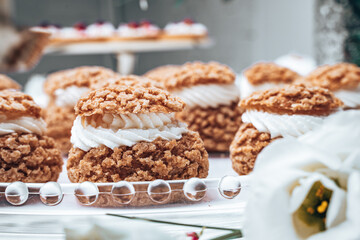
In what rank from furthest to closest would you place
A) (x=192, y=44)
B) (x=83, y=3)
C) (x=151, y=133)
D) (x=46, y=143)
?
(x=83, y=3) < (x=192, y=44) < (x=46, y=143) < (x=151, y=133)

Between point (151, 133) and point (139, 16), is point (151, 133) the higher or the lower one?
the higher one

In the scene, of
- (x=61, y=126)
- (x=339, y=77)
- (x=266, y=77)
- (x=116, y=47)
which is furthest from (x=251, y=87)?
(x=116, y=47)

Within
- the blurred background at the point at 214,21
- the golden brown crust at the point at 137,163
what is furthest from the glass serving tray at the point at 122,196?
the blurred background at the point at 214,21

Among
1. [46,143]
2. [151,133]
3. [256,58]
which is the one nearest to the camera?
[151,133]

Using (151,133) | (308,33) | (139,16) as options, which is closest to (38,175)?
(151,133)

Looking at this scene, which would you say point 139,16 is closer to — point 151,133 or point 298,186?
point 151,133

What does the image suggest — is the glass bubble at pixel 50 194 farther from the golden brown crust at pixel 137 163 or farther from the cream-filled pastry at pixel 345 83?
the cream-filled pastry at pixel 345 83
